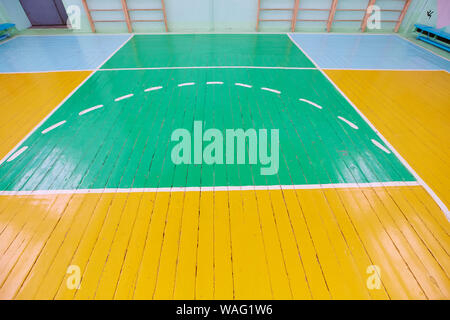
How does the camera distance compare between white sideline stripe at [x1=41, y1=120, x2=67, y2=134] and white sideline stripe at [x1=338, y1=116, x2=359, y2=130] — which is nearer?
white sideline stripe at [x1=41, y1=120, x2=67, y2=134]

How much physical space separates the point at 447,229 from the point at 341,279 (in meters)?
1.38

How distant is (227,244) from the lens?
2.32 meters

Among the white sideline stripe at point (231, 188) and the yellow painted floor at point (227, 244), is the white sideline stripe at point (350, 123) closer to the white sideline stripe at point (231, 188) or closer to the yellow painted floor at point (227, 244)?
the white sideline stripe at point (231, 188)

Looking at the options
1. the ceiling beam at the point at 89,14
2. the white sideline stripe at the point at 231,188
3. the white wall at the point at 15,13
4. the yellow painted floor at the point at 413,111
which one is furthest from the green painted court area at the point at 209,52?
the white wall at the point at 15,13

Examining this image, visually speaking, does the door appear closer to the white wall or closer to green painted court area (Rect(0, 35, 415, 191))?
the white wall

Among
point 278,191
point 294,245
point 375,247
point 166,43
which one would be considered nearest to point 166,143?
point 278,191

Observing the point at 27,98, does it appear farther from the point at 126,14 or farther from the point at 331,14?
the point at 331,14

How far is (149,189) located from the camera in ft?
9.34

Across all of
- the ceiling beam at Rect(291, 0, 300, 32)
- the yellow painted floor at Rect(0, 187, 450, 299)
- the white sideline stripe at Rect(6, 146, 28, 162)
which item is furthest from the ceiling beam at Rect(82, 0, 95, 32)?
the yellow painted floor at Rect(0, 187, 450, 299)

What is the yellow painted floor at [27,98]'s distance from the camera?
3.72 metres

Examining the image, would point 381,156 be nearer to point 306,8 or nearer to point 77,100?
point 77,100

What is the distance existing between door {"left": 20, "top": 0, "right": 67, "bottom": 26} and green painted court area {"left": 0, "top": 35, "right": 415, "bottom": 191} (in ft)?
18.1

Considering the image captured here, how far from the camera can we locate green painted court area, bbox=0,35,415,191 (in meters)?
3.01

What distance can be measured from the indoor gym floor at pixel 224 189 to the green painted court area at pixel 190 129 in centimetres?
2
